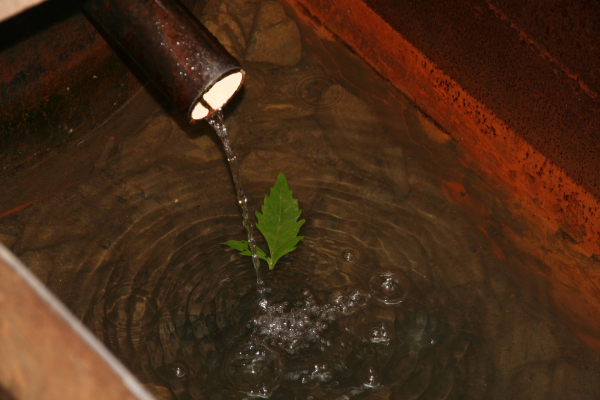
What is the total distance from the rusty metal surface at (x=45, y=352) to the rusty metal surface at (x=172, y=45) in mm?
733

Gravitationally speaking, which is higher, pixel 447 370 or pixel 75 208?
pixel 447 370

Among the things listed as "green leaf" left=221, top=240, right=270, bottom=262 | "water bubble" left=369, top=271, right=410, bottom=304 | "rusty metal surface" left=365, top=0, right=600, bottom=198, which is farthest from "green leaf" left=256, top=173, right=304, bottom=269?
"rusty metal surface" left=365, top=0, right=600, bottom=198

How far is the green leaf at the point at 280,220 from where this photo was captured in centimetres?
181


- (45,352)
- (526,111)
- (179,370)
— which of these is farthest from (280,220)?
(45,352)

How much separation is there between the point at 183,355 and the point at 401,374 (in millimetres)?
613

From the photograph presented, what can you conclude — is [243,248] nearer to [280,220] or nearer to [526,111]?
[280,220]

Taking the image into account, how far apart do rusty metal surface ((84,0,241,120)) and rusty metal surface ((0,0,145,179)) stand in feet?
1.26

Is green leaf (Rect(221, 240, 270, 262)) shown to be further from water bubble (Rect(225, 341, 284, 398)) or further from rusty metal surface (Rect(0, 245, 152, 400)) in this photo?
rusty metal surface (Rect(0, 245, 152, 400))

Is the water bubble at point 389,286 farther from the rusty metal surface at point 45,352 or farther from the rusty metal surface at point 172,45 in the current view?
the rusty metal surface at point 45,352

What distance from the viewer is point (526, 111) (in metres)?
1.72

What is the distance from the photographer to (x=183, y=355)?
1.61 meters

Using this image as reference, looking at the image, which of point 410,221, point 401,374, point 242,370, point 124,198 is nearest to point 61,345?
point 242,370

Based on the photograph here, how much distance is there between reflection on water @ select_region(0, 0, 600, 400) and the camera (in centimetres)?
159

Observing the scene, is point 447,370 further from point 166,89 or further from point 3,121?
point 3,121
